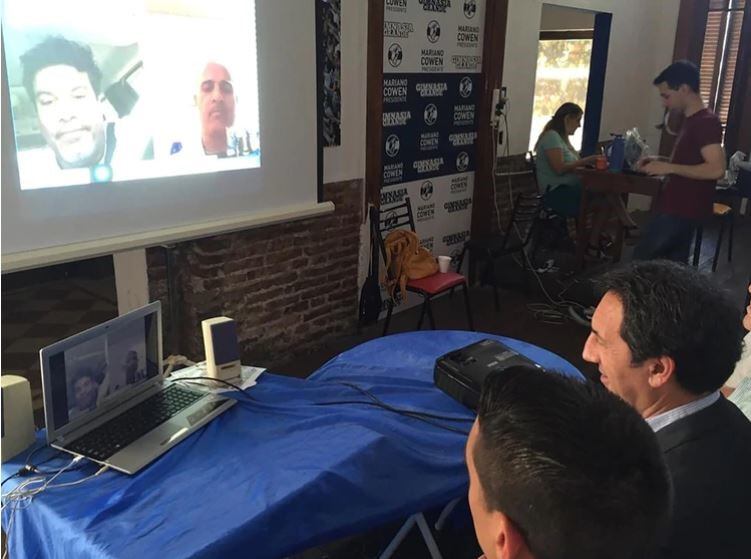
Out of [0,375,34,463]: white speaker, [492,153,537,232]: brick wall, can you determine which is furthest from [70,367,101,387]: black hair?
[492,153,537,232]: brick wall

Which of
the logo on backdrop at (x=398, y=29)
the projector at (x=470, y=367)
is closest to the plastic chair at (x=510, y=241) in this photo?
the logo on backdrop at (x=398, y=29)

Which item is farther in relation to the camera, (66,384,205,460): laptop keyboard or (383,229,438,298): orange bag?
(383,229,438,298): orange bag

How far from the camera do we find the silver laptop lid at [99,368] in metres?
1.40

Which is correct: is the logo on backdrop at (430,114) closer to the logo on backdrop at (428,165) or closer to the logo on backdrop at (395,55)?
the logo on backdrop at (428,165)

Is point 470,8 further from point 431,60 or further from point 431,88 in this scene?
point 431,88

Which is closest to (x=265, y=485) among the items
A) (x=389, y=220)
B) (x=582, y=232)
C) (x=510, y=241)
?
(x=389, y=220)

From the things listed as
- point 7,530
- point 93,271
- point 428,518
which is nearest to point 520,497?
point 7,530

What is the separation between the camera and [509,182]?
5.27 meters

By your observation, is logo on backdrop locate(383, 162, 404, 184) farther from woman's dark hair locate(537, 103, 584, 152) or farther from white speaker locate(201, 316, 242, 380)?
white speaker locate(201, 316, 242, 380)

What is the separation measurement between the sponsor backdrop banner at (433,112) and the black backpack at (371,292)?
30 centimetres

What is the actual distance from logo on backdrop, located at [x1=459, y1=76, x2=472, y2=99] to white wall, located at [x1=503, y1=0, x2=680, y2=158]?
38cm

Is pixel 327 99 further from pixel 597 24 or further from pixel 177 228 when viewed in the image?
pixel 597 24

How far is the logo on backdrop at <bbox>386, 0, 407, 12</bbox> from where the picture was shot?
A: 369cm

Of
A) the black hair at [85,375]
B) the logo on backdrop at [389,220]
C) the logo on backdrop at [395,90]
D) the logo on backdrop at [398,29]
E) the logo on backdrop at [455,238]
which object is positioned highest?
the logo on backdrop at [398,29]
